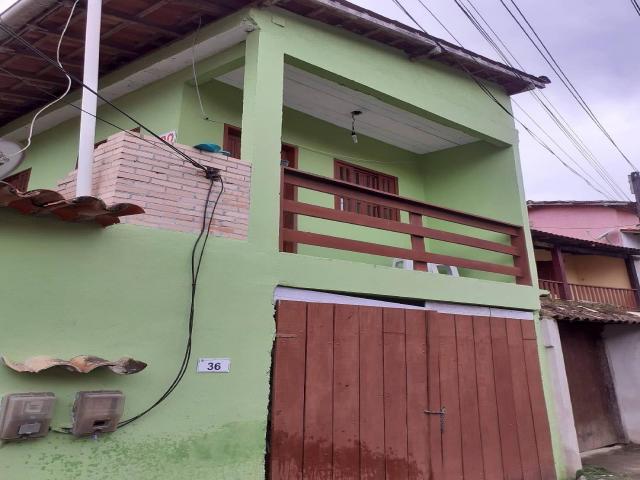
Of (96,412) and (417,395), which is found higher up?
(417,395)

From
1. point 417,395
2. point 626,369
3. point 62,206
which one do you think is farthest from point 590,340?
point 62,206

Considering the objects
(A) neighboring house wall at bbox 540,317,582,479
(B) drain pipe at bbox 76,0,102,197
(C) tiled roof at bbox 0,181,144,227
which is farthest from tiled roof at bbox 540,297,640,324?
(B) drain pipe at bbox 76,0,102,197

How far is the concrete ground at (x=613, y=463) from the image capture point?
7.72 meters

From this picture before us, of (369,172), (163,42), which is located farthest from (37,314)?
(369,172)

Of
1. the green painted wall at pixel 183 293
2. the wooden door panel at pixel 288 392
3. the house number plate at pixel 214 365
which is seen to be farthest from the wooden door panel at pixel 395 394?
the house number plate at pixel 214 365

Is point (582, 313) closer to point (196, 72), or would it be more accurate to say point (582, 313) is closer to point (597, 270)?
point (597, 270)

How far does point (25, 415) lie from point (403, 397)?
386cm

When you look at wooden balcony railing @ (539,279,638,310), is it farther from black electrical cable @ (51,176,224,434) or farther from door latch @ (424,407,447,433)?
black electrical cable @ (51,176,224,434)

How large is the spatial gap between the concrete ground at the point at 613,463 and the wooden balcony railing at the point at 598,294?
3548mm

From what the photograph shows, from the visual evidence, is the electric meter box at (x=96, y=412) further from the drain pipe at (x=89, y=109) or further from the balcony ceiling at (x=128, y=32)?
the balcony ceiling at (x=128, y=32)

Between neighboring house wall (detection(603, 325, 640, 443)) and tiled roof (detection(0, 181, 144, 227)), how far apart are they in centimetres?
1142

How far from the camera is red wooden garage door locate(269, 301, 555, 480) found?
16.6 ft

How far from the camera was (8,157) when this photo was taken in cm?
464

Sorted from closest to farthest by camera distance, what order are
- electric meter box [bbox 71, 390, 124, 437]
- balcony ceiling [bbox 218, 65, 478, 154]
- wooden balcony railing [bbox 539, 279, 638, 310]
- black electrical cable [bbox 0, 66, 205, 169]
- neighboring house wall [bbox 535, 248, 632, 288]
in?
electric meter box [bbox 71, 390, 124, 437] → black electrical cable [bbox 0, 66, 205, 169] → balcony ceiling [bbox 218, 65, 478, 154] → wooden balcony railing [bbox 539, 279, 638, 310] → neighboring house wall [bbox 535, 248, 632, 288]
